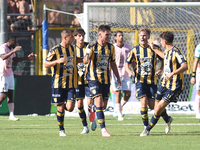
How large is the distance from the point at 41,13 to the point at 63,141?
11599 millimetres

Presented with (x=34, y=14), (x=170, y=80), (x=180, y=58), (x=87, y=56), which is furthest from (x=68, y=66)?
(x=34, y=14)

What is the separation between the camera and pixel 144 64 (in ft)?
26.6

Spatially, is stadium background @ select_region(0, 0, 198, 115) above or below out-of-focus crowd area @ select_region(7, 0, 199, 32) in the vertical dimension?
below

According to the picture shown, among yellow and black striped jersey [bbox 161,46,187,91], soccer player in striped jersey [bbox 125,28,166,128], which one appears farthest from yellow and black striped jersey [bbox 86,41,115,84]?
yellow and black striped jersey [bbox 161,46,187,91]

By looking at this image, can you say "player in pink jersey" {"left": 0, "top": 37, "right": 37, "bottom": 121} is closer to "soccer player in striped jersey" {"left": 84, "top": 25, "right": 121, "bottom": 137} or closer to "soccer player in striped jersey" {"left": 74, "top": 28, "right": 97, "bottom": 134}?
"soccer player in striped jersey" {"left": 74, "top": 28, "right": 97, "bottom": 134}

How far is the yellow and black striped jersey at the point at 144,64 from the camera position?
26.3 ft

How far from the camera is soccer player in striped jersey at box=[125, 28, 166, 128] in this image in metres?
7.94

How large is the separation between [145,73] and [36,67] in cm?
846

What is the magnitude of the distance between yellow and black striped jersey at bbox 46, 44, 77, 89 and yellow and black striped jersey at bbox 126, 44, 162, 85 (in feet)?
4.49

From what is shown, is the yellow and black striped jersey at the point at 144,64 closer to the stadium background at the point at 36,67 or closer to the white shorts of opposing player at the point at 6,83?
the white shorts of opposing player at the point at 6,83

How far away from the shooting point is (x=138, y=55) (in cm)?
813

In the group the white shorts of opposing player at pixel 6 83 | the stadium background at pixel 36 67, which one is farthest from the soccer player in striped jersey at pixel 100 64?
the stadium background at pixel 36 67

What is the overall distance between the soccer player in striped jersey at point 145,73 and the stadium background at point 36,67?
511 centimetres

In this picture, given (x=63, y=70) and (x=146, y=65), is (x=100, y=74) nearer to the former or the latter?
(x=63, y=70)
